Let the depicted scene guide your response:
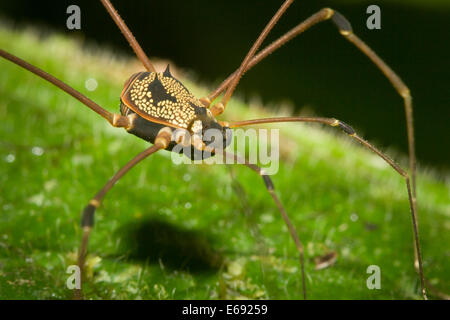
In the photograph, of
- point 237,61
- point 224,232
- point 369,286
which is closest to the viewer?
point 369,286

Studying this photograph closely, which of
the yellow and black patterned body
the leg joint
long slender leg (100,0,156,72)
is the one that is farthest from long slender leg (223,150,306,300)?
the leg joint

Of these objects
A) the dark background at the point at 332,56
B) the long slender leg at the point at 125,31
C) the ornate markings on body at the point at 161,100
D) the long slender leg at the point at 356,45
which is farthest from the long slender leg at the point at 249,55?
the dark background at the point at 332,56

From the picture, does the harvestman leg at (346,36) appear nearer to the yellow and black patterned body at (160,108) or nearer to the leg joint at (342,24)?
the leg joint at (342,24)

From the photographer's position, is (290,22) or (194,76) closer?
(194,76)

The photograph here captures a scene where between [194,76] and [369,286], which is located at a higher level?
[194,76]

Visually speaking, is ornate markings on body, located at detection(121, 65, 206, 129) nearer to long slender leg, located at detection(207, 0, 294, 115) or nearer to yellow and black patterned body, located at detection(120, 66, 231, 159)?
yellow and black patterned body, located at detection(120, 66, 231, 159)

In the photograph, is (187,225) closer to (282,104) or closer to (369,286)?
(369,286)
